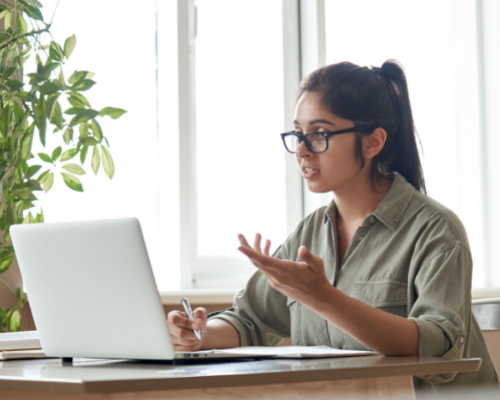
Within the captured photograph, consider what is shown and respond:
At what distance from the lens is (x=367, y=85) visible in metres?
1.48

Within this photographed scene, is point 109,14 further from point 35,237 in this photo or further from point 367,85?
point 35,237

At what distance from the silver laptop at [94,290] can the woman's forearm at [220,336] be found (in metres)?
0.43

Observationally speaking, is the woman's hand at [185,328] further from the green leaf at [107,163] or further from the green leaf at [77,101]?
the green leaf at [77,101]

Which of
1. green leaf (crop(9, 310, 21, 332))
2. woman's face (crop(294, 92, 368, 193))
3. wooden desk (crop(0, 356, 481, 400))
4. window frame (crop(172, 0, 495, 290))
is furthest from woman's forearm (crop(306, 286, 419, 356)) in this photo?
window frame (crop(172, 0, 495, 290))

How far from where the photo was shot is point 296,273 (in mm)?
927

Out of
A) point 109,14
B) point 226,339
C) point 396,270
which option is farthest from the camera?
point 109,14

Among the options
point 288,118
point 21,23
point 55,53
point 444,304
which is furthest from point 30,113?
point 288,118

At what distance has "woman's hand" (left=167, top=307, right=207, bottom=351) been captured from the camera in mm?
1188

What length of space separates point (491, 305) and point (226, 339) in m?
0.61

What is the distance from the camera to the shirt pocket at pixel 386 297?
1279 mm

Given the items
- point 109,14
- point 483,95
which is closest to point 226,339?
point 109,14

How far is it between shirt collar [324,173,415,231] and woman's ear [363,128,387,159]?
8 centimetres

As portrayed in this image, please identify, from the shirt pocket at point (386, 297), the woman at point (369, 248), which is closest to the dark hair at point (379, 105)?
the woman at point (369, 248)

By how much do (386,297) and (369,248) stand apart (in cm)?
14
